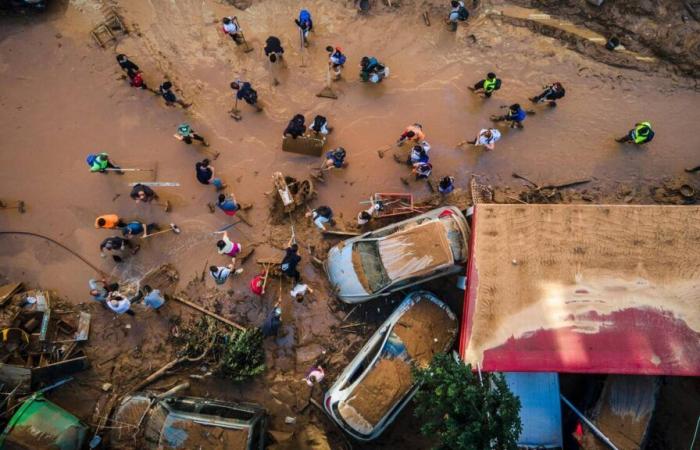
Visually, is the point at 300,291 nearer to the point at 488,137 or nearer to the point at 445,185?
the point at 445,185

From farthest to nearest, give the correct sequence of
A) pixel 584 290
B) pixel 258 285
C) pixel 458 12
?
pixel 458 12, pixel 258 285, pixel 584 290

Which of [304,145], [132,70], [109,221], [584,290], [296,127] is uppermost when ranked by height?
[132,70]

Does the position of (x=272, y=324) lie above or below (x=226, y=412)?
above

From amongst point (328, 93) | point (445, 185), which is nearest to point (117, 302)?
point (328, 93)

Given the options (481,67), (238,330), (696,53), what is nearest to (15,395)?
(238,330)

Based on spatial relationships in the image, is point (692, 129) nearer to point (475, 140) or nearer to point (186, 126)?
point (475, 140)
